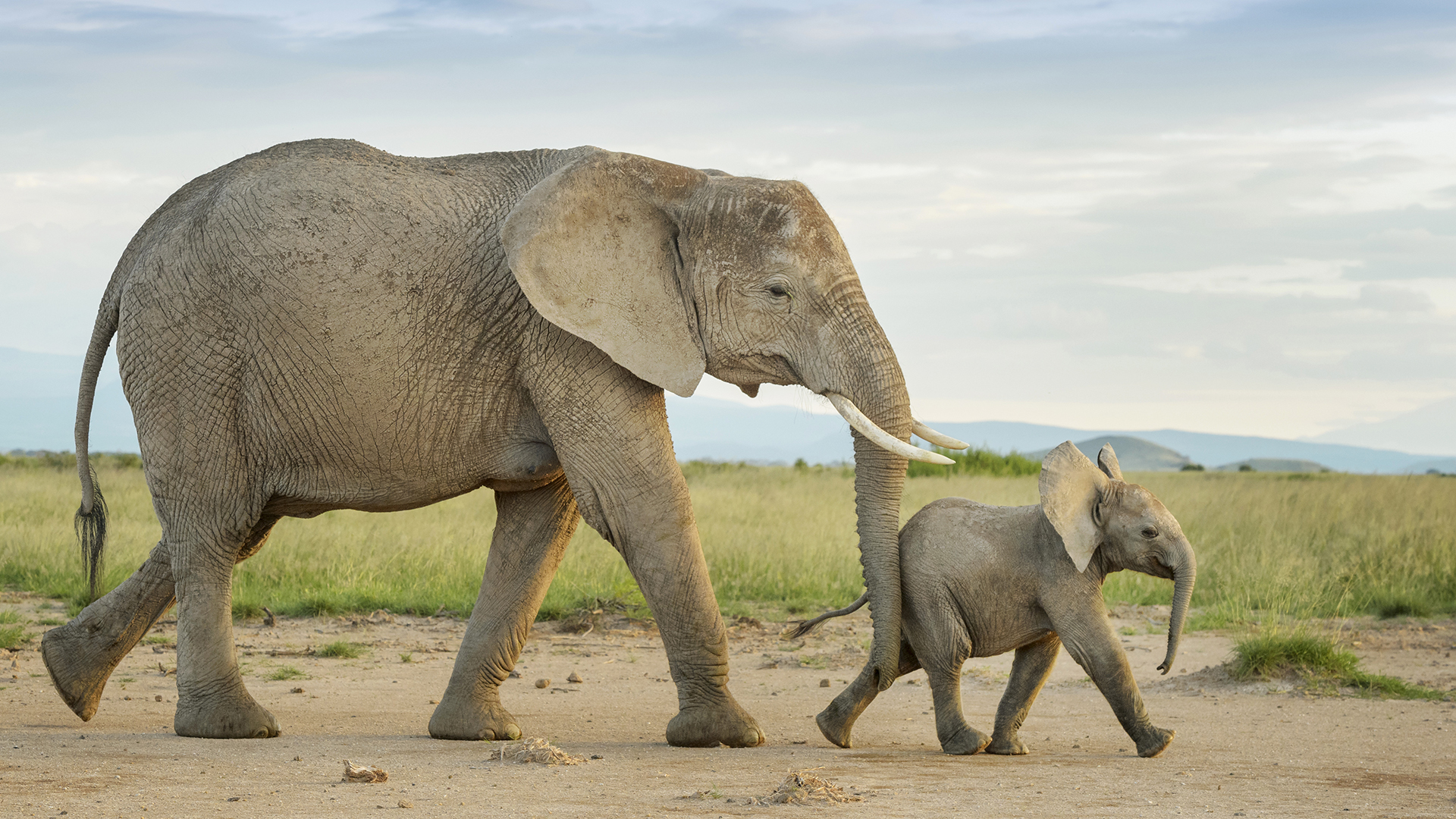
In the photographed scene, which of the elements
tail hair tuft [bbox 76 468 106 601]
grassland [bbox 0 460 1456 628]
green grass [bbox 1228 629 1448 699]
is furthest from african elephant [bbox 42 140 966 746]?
grassland [bbox 0 460 1456 628]

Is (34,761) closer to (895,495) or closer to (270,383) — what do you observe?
(270,383)

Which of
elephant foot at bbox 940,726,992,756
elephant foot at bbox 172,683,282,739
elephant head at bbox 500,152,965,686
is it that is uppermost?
elephant head at bbox 500,152,965,686

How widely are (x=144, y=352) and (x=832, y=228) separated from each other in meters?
3.28

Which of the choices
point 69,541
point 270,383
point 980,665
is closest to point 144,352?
point 270,383

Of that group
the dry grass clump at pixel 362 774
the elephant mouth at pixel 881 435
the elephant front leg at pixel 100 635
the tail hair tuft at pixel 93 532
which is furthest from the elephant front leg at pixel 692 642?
the tail hair tuft at pixel 93 532

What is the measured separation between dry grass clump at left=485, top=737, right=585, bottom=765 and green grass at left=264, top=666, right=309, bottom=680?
3.19 meters

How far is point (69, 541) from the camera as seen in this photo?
13.7 metres

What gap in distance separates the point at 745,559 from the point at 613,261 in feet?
23.9

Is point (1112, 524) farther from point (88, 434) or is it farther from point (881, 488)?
point (88, 434)

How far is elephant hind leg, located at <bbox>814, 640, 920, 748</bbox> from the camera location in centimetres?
664

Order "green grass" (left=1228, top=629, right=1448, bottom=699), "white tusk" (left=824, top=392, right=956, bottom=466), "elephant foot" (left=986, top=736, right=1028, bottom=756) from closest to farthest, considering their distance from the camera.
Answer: "white tusk" (left=824, top=392, right=956, bottom=466) < "elephant foot" (left=986, top=736, right=1028, bottom=756) < "green grass" (left=1228, top=629, right=1448, bottom=699)

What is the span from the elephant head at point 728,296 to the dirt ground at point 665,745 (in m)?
1.09

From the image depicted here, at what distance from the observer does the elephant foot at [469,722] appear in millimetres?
7090

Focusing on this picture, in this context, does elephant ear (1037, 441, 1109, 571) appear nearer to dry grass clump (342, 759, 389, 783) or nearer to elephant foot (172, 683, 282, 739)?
dry grass clump (342, 759, 389, 783)
